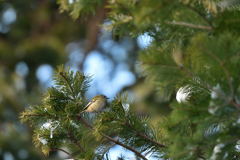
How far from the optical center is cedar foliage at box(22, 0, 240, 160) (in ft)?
4.37

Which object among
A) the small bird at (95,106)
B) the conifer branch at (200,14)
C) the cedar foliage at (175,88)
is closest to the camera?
Answer: the cedar foliage at (175,88)

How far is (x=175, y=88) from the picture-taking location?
1.63 m

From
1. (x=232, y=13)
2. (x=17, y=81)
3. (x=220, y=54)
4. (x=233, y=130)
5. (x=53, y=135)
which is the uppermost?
(x=17, y=81)

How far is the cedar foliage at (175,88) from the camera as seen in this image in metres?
1.33

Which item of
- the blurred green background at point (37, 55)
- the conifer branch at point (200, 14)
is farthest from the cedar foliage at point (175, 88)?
the blurred green background at point (37, 55)

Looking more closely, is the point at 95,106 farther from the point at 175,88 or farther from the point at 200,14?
the point at 200,14

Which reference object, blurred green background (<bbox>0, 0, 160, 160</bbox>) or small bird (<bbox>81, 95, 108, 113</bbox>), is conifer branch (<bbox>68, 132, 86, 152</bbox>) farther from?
blurred green background (<bbox>0, 0, 160, 160</bbox>)

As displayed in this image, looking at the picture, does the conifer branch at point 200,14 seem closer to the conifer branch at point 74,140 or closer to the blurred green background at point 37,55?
the conifer branch at point 74,140

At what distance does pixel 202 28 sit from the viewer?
5.00 feet

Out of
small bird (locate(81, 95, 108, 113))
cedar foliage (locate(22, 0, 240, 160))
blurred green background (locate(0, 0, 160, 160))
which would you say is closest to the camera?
cedar foliage (locate(22, 0, 240, 160))

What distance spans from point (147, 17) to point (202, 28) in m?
0.22

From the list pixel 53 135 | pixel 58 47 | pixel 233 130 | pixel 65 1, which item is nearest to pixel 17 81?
pixel 58 47

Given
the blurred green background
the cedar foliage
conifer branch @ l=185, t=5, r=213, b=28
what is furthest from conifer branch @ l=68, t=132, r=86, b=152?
the blurred green background

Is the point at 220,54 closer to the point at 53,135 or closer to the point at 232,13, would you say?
the point at 232,13
